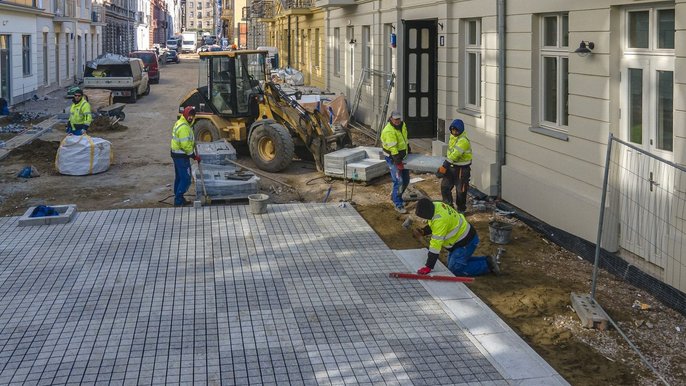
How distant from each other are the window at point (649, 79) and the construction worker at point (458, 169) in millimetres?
3078

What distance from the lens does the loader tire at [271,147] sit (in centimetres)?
1577

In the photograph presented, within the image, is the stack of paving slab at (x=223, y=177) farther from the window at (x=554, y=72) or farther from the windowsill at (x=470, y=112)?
the window at (x=554, y=72)

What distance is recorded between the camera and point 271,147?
16156 mm

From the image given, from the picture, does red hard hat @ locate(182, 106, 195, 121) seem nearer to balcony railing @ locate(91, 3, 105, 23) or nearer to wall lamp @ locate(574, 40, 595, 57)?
wall lamp @ locate(574, 40, 595, 57)

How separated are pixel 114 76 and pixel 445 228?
25561 millimetres

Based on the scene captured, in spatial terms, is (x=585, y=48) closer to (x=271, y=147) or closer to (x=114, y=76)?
(x=271, y=147)

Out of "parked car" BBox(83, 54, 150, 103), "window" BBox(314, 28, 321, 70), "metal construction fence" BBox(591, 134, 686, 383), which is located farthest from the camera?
"window" BBox(314, 28, 321, 70)

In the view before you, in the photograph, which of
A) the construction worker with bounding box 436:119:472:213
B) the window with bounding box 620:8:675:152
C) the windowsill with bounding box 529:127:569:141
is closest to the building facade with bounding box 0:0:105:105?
the construction worker with bounding box 436:119:472:213

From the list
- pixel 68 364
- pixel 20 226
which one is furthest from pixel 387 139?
pixel 68 364

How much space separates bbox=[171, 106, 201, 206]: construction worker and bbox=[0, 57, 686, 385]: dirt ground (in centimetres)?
76

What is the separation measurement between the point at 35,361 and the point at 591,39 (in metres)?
7.65

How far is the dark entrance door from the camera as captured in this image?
19.2 meters

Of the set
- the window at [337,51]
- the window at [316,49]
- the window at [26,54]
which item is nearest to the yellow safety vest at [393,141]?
the window at [337,51]

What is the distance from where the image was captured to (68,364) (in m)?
6.73
